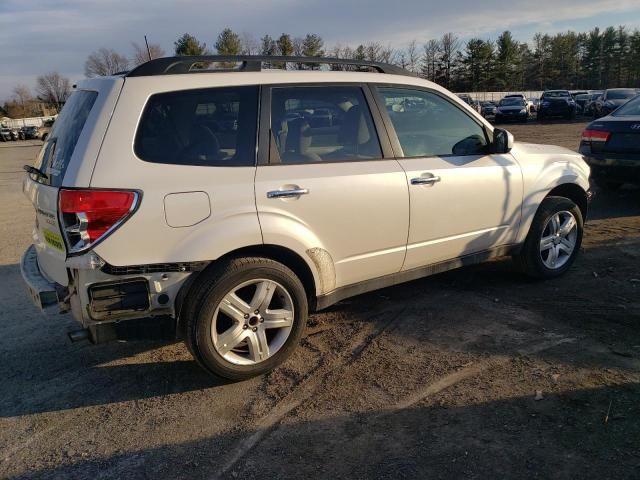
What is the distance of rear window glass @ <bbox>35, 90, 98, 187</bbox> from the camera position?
312cm

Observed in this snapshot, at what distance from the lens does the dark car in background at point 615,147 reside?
295 inches

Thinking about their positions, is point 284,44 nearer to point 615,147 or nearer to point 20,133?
point 20,133

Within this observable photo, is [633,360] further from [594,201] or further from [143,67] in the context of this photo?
[594,201]

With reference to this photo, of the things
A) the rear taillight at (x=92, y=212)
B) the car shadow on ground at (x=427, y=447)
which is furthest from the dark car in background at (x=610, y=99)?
the rear taillight at (x=92, y=212)

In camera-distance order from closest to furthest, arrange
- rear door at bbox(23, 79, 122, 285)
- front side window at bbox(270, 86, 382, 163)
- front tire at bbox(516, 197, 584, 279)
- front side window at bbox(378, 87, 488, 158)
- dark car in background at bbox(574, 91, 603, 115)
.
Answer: rear door at bbox(23, 79, 122, 285) → front side window at bbox(270, 86, 382, 163) → front side window at bbox(378, 87, 488, 158) → front tire at bbox(516, 197, 584, 279) → dark car in background at bbox(574, 91, 603, 115)

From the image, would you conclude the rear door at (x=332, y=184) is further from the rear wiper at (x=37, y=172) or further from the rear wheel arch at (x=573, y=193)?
the rear wheel arch at (x=573, y=193)

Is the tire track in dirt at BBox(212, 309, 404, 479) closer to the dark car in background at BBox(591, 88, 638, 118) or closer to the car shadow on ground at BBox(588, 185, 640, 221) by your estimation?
the car shadow on ground at BBox(588, 185, 640, 221)

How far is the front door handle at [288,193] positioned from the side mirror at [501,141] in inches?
74.5

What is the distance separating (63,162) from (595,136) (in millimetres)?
7542

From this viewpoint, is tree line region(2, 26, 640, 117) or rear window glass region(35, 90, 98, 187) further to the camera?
tree line region(2, 26, 640, 117)

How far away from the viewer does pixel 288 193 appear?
338 cm

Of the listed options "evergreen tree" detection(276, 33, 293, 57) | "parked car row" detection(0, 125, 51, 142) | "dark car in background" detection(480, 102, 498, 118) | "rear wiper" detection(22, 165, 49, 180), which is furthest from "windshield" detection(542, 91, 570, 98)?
"parked car row" detection(0, 125, 51, 142)

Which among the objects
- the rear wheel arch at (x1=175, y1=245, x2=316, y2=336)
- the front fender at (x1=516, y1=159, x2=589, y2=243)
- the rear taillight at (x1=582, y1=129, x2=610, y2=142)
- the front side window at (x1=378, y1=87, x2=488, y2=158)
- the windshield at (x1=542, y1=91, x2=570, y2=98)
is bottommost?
the rear wheel arch at (x1=175, y1=245, x2=316, y2=336)

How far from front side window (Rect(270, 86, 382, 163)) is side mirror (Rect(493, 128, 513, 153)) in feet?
3.83
